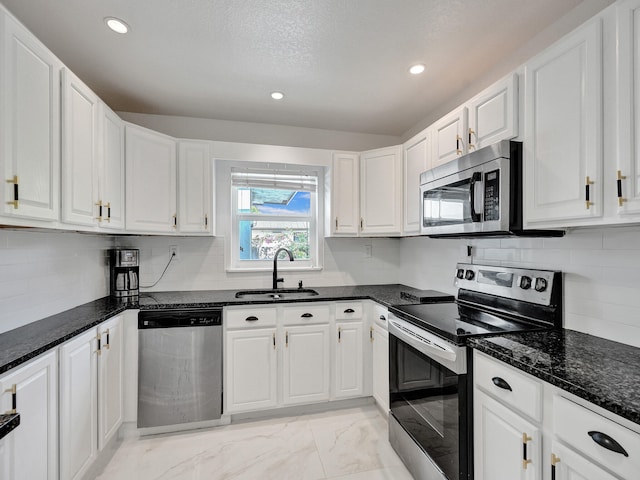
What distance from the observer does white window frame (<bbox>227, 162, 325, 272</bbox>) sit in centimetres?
305

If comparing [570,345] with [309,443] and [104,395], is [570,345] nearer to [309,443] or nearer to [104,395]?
[309,443]

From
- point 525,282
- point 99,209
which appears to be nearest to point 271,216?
point 99,209

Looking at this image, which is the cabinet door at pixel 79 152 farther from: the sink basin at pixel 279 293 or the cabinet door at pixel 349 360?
the cabinet door at pixel 349 360

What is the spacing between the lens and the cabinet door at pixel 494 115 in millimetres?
1601

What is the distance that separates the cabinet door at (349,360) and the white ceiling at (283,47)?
192cm

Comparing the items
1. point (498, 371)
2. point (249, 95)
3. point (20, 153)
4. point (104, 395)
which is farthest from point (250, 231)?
point (498, 371)

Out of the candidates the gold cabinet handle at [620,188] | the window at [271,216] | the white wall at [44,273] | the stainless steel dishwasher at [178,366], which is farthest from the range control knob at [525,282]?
the white wall at [44,273]

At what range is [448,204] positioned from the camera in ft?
6.63

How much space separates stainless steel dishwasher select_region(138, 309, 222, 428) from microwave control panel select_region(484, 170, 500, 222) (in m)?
1.94

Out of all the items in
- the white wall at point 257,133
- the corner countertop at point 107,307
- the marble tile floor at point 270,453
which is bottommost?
the marble tile floor at point 270,453

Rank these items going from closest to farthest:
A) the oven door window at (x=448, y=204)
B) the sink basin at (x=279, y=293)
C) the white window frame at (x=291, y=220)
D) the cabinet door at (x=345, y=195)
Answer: the oven door window at (x=448, y=204), the sink basin at (x=279, y=293), the cabinet door at (x=345, y=195), the white window frame at (x=291, y=220)

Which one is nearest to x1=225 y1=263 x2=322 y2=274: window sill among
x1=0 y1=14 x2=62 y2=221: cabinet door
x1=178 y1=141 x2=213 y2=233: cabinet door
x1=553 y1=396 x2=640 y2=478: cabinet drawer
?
x1=178 y1=141 x2=213 y2=233: cabinet door

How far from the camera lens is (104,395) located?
6.42 ft

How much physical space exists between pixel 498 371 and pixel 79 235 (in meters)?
2.68
